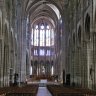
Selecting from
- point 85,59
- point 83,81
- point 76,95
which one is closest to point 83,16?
point 85,59

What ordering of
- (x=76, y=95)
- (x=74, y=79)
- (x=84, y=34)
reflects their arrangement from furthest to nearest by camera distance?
(x=74, y=79) < (x=84, y=34) < (x=76, y=95)

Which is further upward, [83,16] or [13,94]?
[83,16]

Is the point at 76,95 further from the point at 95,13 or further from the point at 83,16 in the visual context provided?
the point at 83,16

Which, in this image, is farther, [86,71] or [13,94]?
[86,71]

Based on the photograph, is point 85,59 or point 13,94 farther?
point 85,59

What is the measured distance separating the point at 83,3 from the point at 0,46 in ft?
41.6

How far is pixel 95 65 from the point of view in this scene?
3167cm

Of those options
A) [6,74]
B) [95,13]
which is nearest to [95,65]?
[95,13]

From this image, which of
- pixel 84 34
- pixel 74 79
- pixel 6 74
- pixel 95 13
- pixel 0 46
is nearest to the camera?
pixel 95 13

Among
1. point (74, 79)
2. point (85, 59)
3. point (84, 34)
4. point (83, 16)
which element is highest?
point (83, 16)

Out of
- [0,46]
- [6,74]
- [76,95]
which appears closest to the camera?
[76,95]

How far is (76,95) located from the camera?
2275 centimetres

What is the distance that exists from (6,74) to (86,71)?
11.3 m

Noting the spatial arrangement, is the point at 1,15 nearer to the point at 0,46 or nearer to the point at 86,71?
the point at 0,46
